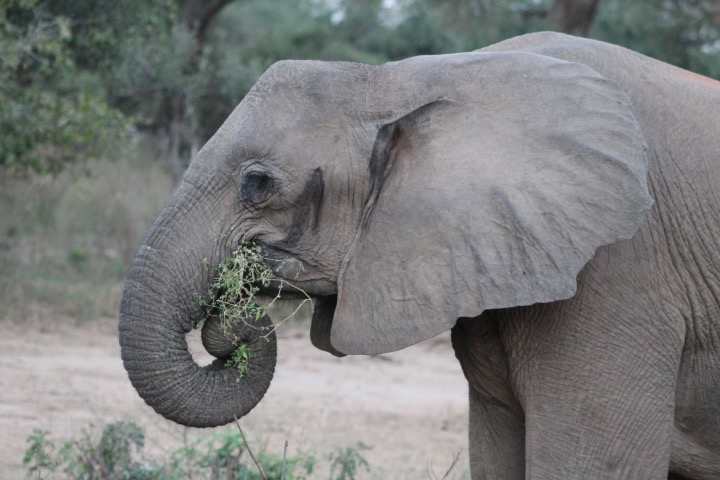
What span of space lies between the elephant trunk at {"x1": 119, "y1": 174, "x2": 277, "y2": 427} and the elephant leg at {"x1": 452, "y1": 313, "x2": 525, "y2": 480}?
710mm

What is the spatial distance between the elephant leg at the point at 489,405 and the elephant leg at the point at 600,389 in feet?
0.80

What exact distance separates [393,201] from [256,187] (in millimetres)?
397

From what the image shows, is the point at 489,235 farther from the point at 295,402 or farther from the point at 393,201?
the point at 295,402

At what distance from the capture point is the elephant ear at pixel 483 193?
3211 millimetres

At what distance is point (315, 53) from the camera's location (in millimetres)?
21859

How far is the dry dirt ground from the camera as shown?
6512 millimetres

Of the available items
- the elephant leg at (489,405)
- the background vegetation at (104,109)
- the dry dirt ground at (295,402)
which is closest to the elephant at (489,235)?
the elephant leg at (489,405)

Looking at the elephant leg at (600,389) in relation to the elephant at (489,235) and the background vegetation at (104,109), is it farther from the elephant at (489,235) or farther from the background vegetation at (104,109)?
the background vegetation at (104,109)

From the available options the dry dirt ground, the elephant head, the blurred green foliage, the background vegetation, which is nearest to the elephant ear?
the elephant head

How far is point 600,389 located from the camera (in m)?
3.30

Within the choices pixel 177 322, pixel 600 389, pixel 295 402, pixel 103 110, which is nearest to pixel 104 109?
pixel 103 110

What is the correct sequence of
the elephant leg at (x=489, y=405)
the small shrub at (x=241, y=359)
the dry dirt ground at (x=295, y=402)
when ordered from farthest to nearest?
1. the dry dirt ground at (x=295, y=402)
2. the elephant leg at (x=489, y=405)
3. the small shrub at (x=241, y=359)

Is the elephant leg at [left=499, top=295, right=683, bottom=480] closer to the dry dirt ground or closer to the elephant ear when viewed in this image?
the elephant ear

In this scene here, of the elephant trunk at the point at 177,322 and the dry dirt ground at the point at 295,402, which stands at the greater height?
the elephant trunk at the point at 177,322
